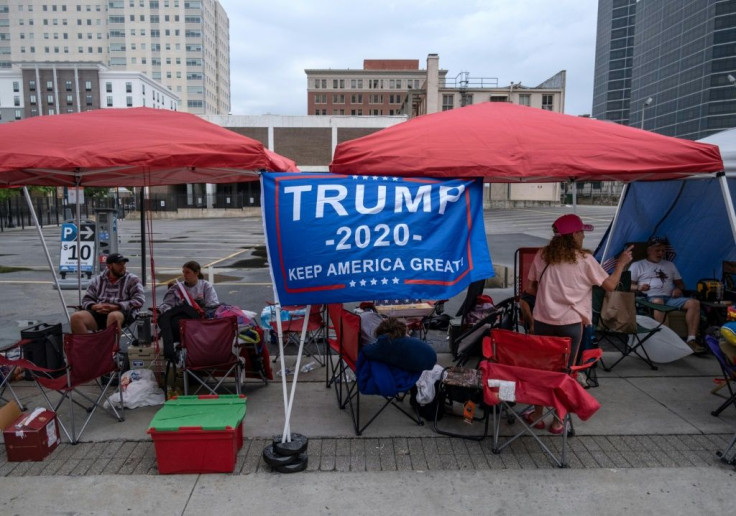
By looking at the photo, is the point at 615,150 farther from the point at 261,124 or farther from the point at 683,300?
the point at 261,124

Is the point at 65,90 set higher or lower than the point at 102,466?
higher

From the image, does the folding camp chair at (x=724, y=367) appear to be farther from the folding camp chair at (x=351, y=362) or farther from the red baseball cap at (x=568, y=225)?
the folding camp chair at (x=351, y=362)

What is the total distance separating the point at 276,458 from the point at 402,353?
1.28 metres

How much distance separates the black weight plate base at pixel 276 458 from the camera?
150 inches

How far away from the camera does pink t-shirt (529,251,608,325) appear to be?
172 inches

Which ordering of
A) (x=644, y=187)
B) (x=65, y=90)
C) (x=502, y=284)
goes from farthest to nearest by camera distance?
(x=65, y=90), (x=502, y=284), (x=644, y=187)

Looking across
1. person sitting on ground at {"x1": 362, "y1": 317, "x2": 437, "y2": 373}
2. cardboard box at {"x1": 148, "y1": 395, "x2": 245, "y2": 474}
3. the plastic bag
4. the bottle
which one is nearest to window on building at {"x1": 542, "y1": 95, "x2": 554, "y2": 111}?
the bottle

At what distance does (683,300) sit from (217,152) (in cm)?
620


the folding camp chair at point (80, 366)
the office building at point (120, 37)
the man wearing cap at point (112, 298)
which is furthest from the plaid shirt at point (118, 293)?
the office building at point (120, 37)

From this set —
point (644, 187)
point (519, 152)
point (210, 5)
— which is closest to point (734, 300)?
point (644, 187)

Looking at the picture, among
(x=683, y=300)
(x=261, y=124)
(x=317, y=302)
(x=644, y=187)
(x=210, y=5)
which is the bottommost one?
(x=683, y=300)

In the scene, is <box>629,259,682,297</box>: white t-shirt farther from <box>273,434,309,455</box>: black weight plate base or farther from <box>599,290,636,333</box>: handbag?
<box>273,434,309,455</box>: black weight plate base

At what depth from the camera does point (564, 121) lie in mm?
4836

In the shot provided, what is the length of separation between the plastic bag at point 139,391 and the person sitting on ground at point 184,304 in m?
0.47
